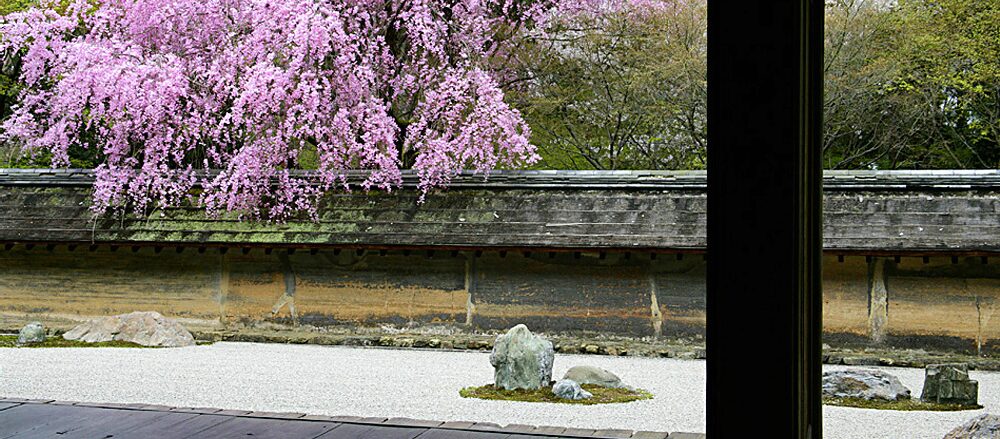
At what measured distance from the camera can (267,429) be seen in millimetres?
3338

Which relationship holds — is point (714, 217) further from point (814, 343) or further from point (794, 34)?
point (814, 343)

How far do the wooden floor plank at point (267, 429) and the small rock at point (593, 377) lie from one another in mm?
4040

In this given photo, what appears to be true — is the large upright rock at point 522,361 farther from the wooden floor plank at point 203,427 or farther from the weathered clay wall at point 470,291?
the wooden floor plank at point 203,427

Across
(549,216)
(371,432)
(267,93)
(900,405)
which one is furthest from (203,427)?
(267,93)

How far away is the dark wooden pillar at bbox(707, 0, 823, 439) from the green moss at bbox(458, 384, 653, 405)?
5562 millimetres

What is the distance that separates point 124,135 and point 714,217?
34.4 feet

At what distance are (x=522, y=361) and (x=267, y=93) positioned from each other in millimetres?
4674

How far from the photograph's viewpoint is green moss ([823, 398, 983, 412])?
255 inches

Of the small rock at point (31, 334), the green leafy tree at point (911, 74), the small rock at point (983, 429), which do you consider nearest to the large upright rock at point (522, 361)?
the small rock at point (983, 429)

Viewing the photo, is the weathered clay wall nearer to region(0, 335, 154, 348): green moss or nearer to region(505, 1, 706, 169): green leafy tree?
region(0, 335, 154, 348): green moss

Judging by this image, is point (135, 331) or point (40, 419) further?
point (135, 331)

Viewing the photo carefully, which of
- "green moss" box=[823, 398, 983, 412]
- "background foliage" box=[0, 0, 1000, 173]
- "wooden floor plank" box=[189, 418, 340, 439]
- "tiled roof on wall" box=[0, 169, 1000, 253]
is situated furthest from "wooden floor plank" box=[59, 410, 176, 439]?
"background foliage" box=[0, 0, 1000, 173]

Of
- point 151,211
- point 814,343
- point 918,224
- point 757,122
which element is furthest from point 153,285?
point 757,122

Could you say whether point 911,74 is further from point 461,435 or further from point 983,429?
point 461,435
